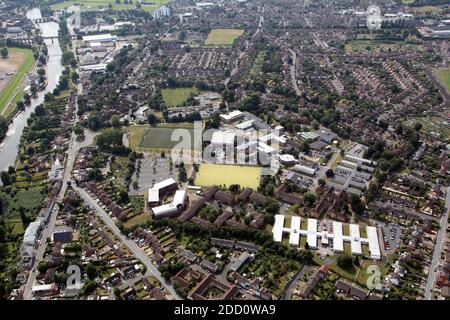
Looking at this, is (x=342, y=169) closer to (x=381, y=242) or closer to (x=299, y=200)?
(x=299, y=200)

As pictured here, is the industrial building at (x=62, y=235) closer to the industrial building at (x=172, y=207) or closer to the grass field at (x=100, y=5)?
the industrial building at (x=172, y=207)

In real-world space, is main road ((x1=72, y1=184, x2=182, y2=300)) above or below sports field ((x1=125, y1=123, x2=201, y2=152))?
below

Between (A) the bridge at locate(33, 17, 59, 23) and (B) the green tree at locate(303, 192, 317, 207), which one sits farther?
(A) the bridge at locate(33, 17, 59, 23)

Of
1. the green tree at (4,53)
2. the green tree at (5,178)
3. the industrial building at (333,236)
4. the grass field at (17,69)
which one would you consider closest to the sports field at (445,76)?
the industrial building at (333,236)

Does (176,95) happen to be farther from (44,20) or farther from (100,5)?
(100,5)

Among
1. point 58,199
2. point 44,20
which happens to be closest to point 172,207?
point 58,199

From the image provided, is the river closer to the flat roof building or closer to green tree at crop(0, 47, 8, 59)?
green tree at crop(0, 47, 8, 59)

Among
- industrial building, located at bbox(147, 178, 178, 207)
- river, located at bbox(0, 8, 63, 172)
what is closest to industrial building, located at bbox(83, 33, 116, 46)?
river, located at bbox(0, 8, 63, 172)
